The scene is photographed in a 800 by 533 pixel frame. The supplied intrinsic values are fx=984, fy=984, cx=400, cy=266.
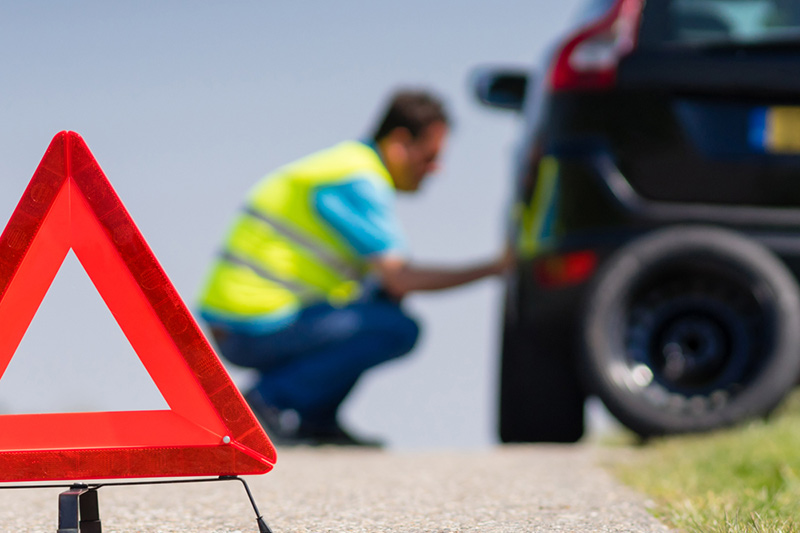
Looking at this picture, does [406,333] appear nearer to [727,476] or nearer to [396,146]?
[396,146]

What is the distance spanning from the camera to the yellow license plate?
3668mm

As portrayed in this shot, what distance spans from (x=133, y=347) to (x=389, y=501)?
0.99 m

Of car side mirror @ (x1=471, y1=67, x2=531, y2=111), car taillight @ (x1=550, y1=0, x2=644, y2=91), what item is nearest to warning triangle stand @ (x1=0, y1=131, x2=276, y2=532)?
car taillight @ (x1=550, y1=0, x2=644, y2=91)

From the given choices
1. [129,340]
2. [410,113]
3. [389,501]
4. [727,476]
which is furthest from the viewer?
[410,113]

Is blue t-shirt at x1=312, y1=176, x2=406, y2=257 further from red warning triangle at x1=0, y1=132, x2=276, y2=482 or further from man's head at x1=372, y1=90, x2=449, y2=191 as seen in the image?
red warning triangle at x1=0, y1=132, x2=276, y2=482

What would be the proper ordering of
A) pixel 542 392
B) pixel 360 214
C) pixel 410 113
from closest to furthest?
pixel 542 392
pixel 360 214
pixel 410 113

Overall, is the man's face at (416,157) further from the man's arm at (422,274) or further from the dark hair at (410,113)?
the man's arm at (422,274)

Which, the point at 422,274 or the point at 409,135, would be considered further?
the point at 409,135

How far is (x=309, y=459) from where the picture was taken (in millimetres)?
3949

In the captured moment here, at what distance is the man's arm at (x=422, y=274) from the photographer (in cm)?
485

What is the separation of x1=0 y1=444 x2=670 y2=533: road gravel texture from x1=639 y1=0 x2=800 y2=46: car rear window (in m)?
1.63

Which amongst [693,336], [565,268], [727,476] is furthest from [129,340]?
[693,336]

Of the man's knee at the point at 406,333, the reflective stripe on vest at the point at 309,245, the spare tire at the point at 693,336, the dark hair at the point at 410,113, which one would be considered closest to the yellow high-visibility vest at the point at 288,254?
the reflective stripe on vest at the point at 309,245

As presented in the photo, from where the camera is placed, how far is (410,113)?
538 centimetres
